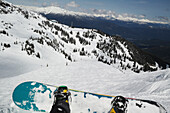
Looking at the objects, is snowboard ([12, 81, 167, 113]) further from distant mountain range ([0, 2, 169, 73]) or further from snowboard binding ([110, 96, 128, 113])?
distant mountain range ([0, 2, 169, 73])

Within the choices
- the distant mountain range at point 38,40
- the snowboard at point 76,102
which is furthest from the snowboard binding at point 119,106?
the distant mountain range at point 38,40

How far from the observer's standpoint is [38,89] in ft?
20.4

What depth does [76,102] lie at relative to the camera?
5.88 metres

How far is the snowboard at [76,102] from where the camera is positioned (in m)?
5.48

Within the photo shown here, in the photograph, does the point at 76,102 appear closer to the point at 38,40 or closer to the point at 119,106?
the point at 119,106

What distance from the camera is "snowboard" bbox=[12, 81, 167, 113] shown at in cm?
548

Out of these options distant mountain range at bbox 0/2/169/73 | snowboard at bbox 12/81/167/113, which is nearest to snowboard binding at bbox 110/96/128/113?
snowboard at bbox 12/81/167/113

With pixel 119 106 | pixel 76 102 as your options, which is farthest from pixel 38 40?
pixel 119 106

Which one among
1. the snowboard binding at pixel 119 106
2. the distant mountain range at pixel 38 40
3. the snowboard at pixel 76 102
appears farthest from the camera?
the distant mountain range at pixel 38 40

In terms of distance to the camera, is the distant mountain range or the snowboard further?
the distant mountain range

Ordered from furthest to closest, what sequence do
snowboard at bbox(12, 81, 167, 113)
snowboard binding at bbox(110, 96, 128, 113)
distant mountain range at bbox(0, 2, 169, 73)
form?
distant mountain range at bbox(0, 2, 169, 73) → snowboard at bbox(12, 81, 167, 113) → snowboard binding at bbox(110, 96, 128, 113)

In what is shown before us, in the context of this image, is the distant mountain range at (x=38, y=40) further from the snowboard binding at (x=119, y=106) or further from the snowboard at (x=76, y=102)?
the snowboard binding at (x=119, y=106)

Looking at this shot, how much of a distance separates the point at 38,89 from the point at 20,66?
27.5 feet

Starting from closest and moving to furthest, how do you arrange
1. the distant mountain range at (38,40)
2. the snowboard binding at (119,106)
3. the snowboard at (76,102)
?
the snowboard binding at (119,106) → the snowboard at (76,102) → the distant mountain range at (38,40)
